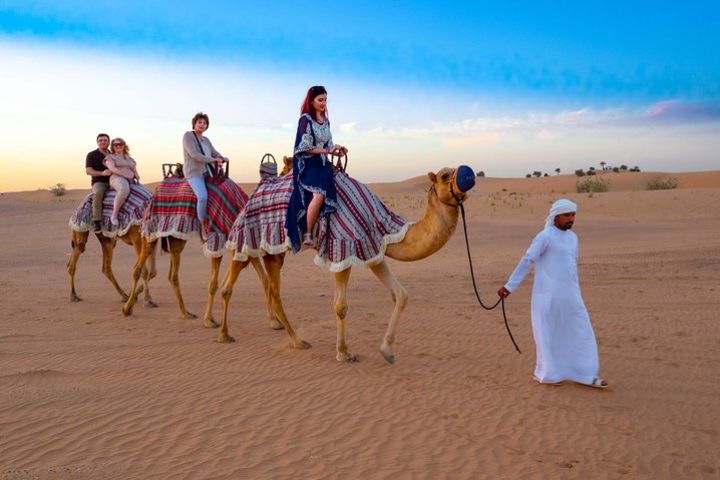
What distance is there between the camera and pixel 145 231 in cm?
985

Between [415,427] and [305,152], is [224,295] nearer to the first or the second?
[305,152]

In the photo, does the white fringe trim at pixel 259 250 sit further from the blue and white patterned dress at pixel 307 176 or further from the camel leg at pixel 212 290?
the camel leg at pixel 212 290

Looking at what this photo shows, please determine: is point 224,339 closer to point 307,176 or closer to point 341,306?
point 341,306

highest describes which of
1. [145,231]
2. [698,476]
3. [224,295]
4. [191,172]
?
[191,172]

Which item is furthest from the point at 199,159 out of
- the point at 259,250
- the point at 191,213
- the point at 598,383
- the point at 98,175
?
the point at 598,383

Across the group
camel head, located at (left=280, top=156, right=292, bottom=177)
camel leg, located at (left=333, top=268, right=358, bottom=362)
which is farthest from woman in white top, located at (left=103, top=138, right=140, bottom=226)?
camel leg, located at (left=333, top=268, right=358, bottom=362)

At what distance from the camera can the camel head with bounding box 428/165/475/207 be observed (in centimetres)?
604

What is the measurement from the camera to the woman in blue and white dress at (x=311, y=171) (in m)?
6.96

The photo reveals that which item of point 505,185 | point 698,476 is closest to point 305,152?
point 698,476

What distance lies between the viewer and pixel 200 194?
9062 millimetres

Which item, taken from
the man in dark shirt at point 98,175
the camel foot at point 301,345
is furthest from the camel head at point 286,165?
the man in dark shirt at point 98,175

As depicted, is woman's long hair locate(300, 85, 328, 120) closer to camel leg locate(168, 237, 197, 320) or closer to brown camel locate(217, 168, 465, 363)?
brown camel locate(217, 168, 465, 363)

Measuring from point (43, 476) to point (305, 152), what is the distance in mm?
4116

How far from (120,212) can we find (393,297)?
605 centimetres
